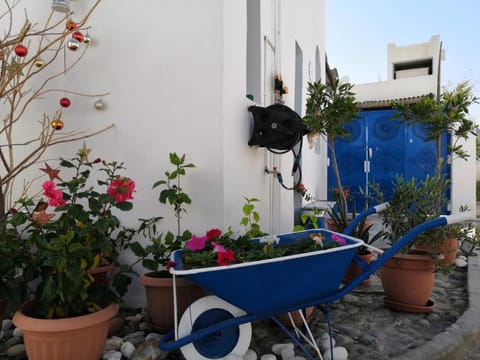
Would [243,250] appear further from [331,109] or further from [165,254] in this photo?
[331,109]

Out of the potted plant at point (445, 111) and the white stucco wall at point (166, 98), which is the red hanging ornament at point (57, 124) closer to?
the white stucco wall at point (166, 98)

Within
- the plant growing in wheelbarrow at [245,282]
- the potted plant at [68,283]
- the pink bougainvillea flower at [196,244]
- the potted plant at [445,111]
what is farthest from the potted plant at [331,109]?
the potted plant at [68,283]

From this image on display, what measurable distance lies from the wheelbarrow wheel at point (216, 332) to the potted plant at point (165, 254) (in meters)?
0.23

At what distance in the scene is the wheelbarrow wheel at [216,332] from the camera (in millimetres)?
1683

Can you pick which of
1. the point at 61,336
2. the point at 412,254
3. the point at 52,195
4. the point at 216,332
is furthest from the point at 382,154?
the point at 61,336

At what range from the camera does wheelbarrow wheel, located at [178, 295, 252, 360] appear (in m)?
1.68

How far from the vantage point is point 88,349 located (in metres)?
1.66

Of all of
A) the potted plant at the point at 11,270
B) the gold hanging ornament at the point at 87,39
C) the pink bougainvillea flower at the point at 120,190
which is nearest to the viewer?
the potted plant at the point at 11,270

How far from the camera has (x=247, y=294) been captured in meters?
1.60

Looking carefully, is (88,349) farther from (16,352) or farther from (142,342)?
(16,352)

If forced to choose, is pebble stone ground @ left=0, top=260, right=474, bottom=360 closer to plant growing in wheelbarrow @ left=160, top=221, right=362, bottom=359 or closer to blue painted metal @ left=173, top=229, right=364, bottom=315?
plant growing in wheelbarrow @ left=160, top=221, right=362, bottom=359

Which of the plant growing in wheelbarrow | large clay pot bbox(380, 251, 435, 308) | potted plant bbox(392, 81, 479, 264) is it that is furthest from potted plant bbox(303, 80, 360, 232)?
the plant growing in wheelbarrow

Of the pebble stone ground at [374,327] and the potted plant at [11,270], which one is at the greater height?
the potted plant at [11,270]

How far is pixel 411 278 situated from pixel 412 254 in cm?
20
